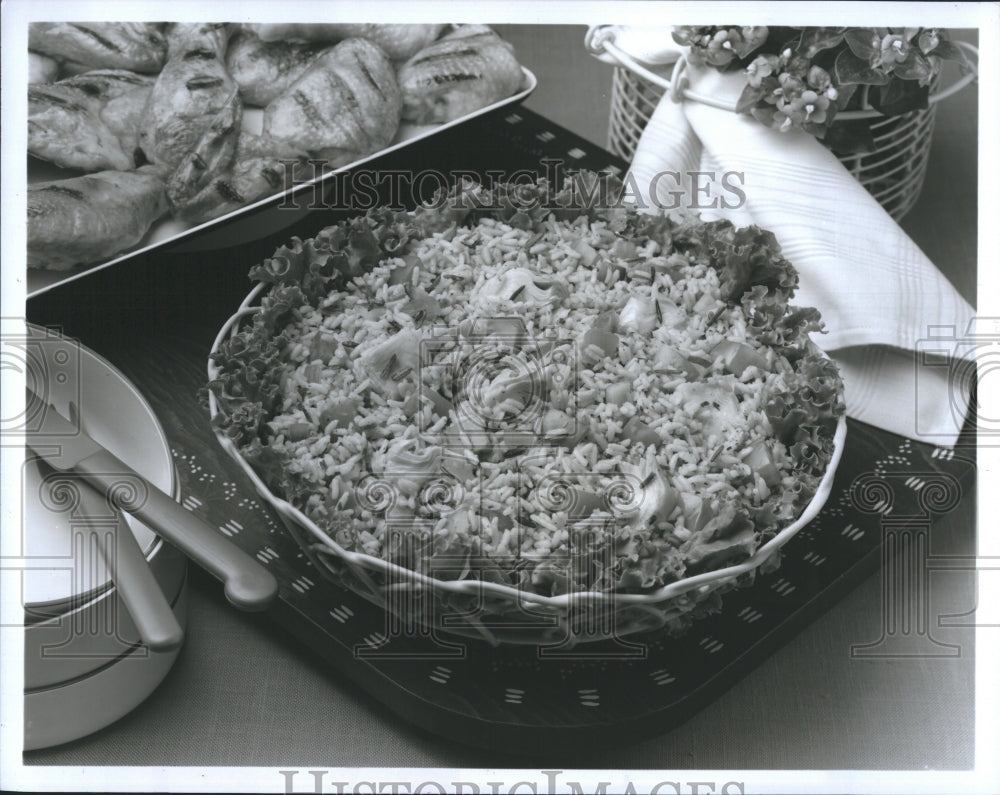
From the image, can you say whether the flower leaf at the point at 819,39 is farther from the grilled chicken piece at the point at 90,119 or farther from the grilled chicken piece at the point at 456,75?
the grilled chicken piece at the point at 90,119

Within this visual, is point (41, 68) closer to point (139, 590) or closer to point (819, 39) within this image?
point (139, 590)

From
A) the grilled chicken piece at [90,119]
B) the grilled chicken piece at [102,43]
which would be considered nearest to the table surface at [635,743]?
the grilled chicken piece at [90,119]

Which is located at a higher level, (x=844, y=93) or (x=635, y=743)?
(x=844, y=93)

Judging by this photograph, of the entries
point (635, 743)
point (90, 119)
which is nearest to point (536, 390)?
point (635, 743)

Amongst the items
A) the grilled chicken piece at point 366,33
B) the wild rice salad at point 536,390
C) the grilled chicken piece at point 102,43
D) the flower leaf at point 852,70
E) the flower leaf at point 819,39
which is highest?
the flower leaf at point 819,39

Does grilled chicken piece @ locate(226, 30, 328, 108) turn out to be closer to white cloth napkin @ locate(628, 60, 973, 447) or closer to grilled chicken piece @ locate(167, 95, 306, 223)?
grilled chicken piece @ locate(167, 95, 306, 223)

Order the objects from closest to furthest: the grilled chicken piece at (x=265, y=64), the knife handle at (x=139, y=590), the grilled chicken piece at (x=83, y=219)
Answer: the knife handle at (x=139, y=590)
the grilled chicken piece at (x=83, y=219)
the grilled chicken piece at (x=265, y=64)

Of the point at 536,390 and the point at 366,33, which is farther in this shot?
the point at 366,33
